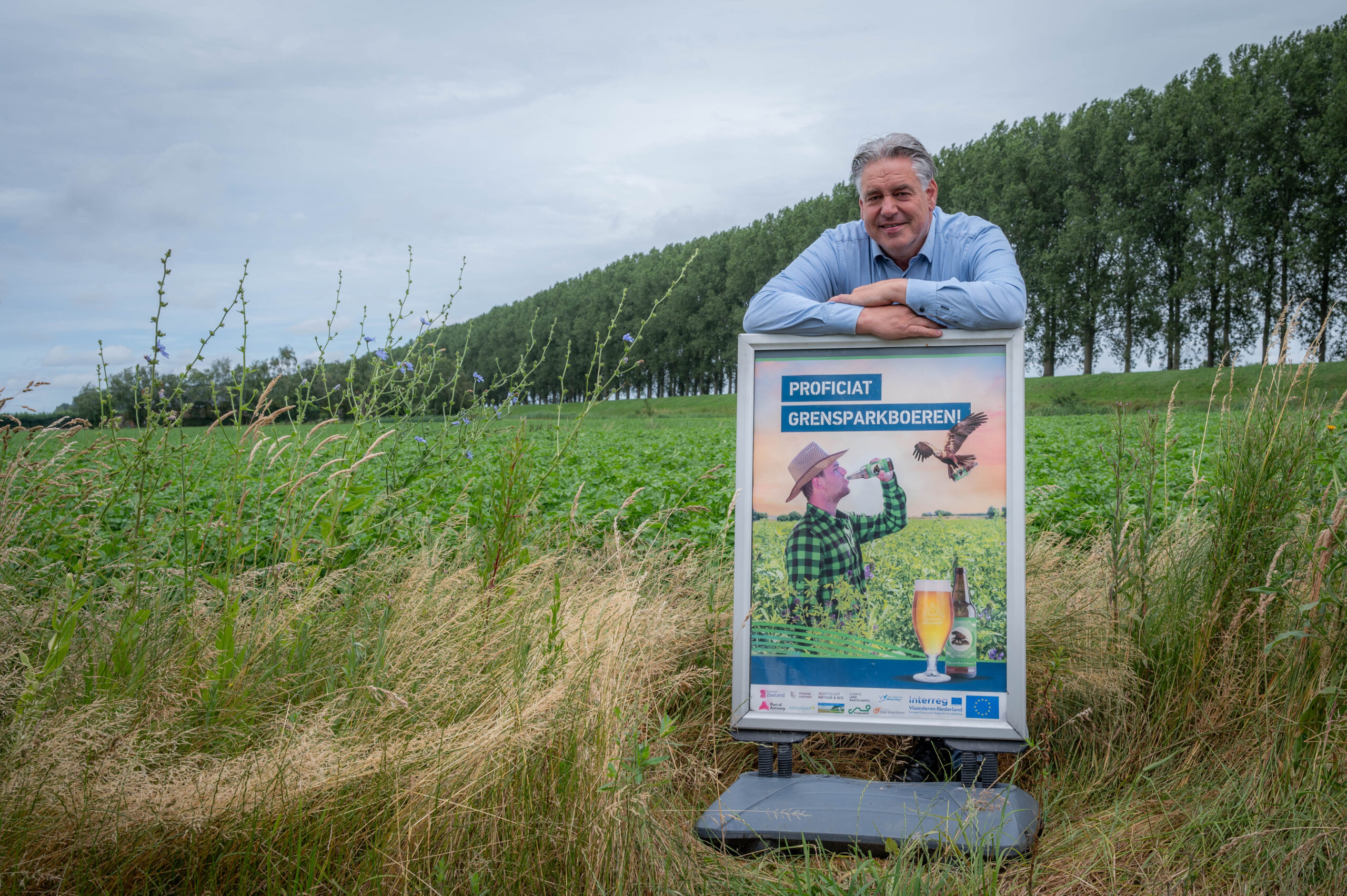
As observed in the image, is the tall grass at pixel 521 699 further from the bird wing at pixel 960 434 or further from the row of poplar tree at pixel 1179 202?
the row of poplar tree at pixel 1179 202

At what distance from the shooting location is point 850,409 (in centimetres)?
271

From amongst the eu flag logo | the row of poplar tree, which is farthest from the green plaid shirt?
the row of poplar tree

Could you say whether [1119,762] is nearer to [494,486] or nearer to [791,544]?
[791,544]

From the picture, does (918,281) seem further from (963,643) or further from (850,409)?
(963,643)

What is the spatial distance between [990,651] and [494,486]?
186cm

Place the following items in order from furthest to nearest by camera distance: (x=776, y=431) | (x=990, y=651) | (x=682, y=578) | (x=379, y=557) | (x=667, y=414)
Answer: (x=667, y=414), (x=682, y=578), (x=379, y=557), (x=776, y=431), (x=990, y=651)

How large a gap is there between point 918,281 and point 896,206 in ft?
1.43

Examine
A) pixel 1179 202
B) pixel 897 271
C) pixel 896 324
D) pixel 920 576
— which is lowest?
pixel 920 576

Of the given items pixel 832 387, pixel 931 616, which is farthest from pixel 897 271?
pixel 931 616

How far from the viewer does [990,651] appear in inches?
101

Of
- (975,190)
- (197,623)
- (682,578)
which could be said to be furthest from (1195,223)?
(197,623)

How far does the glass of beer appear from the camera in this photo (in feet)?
8.51

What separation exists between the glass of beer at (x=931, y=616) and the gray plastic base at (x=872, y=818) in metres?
0.38

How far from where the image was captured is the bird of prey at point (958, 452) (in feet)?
8.63
